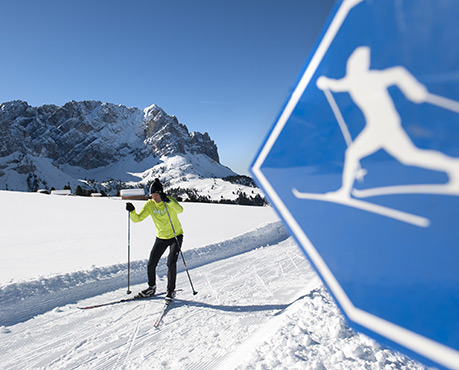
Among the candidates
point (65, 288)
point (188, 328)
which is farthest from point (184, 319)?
point (65, 288)

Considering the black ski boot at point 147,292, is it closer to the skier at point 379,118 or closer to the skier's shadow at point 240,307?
the skier's shadow at point 240,307

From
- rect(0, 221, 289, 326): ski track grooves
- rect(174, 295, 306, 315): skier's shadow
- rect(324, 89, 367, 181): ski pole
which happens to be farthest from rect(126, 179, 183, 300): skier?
rect(324, 89, 367, 181): ski pole

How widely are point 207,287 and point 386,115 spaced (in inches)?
202

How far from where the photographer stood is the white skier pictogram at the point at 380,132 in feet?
2.72

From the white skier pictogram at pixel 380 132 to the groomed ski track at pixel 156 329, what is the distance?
2.75 metres

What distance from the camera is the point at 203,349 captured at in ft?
10.5

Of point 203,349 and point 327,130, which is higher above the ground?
point 327,130

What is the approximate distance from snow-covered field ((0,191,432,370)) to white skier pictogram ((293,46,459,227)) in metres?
2.16

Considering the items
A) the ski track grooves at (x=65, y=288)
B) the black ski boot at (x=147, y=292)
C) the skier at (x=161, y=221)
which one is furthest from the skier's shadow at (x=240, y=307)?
the ski track grooves at (x=65, y=288)

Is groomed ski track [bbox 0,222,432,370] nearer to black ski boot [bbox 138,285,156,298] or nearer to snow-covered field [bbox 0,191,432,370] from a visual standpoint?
snow-covered field [bbox 0,191,432,370]

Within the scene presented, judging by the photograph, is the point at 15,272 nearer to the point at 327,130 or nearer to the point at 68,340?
the point at 68,340

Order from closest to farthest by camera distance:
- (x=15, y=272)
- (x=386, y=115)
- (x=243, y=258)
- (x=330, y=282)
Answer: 1. (x=386, y=115)
2. (x=330, y=282)
3. (x=15, y=272)
4. (x=243, y=258)

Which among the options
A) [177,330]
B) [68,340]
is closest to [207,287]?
[177,330]

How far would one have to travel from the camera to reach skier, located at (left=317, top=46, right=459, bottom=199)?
2.75ft
